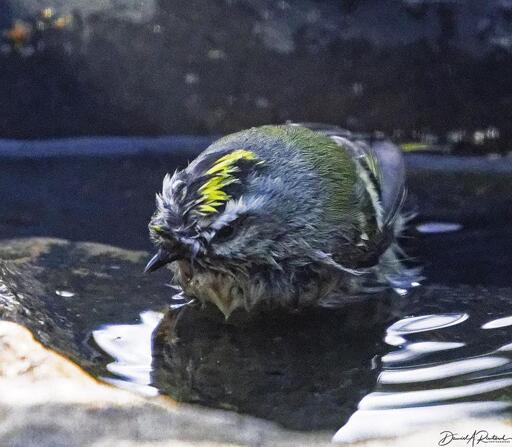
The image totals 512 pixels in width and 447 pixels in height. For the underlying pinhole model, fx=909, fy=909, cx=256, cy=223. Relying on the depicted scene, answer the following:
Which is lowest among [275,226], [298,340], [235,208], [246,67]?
[298,340]

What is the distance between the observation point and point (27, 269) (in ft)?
11.9

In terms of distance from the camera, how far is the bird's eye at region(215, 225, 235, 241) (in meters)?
3.25

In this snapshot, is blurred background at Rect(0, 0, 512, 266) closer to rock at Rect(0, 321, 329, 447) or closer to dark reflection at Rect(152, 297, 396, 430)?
dark reflection at Rect(152, 297, 396, 430)

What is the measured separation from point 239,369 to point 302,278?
68cm

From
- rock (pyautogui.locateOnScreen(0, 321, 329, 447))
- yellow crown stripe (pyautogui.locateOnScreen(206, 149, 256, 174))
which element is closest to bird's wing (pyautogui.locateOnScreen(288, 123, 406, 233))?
yellow crown stripe (pyautogui.locateOnScreen(206, 149, 256, 174))

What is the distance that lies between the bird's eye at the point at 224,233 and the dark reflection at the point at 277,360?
0.36 metres

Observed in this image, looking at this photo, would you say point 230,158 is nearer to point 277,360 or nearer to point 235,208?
point 235,208

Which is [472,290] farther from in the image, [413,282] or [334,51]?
[334,51]

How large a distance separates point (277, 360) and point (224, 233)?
51 cm

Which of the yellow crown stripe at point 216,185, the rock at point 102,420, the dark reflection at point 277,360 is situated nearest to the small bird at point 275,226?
the yellow crown stripe at point 216,185

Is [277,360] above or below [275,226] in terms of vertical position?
below

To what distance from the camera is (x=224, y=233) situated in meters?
3.28

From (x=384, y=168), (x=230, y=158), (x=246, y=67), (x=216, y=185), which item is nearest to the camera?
(x=216, y=185)

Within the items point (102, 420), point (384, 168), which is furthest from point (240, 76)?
point (102, 420)
